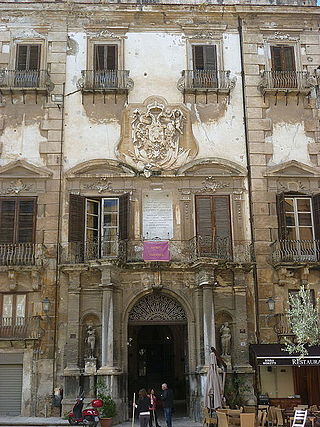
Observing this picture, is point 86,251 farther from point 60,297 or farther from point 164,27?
point 164,27

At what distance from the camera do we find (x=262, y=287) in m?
21.1

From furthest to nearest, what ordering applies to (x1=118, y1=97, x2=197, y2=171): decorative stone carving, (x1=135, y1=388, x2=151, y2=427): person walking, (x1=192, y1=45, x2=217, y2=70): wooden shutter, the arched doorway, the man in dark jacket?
the arched doorway → (x1=192, y1=45, x2=217, y2=70): wooden shutter → (x1=118, y1=97, x2=197, y2=171): decorative stone carving → the man in dark jacket → (x1=135, y1=388, x2=151, y2=427): person walking

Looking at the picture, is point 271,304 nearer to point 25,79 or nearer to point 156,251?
point 156,251

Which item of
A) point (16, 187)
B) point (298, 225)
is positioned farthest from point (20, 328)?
point (298, 225)

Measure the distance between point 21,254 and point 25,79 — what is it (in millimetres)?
7214

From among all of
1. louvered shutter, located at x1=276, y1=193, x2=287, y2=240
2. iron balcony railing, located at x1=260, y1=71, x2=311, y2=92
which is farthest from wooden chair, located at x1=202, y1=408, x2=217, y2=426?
iron balcony railing, located at x1=260, y1=71, x2=311, y2=92

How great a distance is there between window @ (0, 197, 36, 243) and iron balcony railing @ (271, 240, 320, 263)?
9203 millimetres

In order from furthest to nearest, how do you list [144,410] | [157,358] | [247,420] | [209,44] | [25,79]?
[157,358] → [209,44] → [25,79] → [144,410] → [247,420]

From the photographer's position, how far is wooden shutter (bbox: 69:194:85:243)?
21.1 m

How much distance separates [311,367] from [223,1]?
605 inches

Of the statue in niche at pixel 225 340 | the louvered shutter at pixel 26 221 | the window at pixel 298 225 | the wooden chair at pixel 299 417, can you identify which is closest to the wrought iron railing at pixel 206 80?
the window at pixel 298 225

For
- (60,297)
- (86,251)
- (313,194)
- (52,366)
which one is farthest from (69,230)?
(313,194)

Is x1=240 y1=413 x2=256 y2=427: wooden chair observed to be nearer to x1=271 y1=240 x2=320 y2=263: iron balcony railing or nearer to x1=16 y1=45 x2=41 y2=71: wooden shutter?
x1=271 y1=240 x2=320 y2=263: iron balcony railing

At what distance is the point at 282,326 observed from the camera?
2061 centimetres
